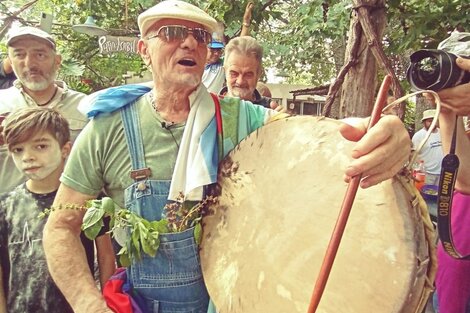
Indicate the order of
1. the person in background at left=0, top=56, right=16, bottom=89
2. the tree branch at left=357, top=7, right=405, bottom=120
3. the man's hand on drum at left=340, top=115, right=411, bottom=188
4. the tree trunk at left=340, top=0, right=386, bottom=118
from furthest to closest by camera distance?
the person in background at left=0, top=56, right=16, bottom=89 → the tree trunk at left=340, top=0, right=386, bottom=118 → the tree branch at left=357, top=7, right=405, bottom=120 → the man's hand on drum at left=340, top=115, right=411, bottom=188

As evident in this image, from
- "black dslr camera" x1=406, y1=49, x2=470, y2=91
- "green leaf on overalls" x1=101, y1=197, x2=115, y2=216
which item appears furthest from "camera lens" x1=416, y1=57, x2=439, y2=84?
"green leaf on overalls" x1=101, y1=197, x2=115, y2=216

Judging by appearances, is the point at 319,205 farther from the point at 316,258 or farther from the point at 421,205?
the point at 421,205

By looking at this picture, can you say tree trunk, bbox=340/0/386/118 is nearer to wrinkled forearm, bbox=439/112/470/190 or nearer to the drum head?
wrinkled forearm, bbox=439/112/470/190

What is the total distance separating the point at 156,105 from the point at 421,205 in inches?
39.9

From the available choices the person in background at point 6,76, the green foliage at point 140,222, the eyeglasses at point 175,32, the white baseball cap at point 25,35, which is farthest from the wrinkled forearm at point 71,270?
the person in background at point 6,76

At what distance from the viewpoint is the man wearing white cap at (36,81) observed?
9.65 ft

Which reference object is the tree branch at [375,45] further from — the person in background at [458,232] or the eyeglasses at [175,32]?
the eyeglasses at [175,32]

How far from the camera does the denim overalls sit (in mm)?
1646

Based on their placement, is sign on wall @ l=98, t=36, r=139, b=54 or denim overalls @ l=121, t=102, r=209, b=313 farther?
sign on wall @ l=98, t=36, r=139, b=54

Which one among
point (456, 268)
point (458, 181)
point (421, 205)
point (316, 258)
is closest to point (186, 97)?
point (316, 258)

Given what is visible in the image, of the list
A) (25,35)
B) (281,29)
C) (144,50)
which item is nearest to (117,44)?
(25,35)

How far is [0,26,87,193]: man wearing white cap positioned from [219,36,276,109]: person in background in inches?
37.3

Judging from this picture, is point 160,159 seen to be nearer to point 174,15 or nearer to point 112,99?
point 112,99

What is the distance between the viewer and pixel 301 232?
137 cm
